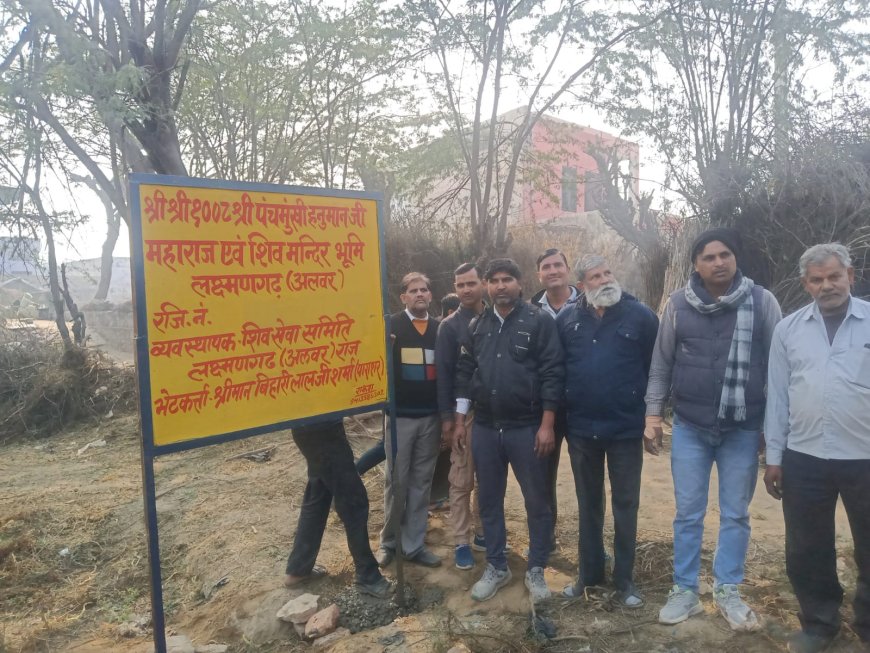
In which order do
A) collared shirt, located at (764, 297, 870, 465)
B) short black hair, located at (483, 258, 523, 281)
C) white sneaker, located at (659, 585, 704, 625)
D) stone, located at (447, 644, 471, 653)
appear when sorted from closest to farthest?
A: 1. collared shirt, located at (764, 297, 870, 465)
2. stone, located at (447, 644, 471, 653)
3. white sneaker, located at (659, 585, 704, 625)
4. short black hair, located at (483, 258, 523, 281)

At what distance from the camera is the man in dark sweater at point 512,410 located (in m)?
3.20

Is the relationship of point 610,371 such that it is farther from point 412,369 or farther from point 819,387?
point 412,369

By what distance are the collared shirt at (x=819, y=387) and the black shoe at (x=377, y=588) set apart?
213 centimetres

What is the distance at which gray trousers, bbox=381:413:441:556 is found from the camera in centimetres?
375

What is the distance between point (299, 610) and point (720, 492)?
2276 mm

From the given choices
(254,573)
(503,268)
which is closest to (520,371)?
(503,268)

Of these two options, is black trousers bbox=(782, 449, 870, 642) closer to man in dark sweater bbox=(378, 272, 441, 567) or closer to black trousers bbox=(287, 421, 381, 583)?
man in dark sweater bbox=(378, 272, 441, 567)

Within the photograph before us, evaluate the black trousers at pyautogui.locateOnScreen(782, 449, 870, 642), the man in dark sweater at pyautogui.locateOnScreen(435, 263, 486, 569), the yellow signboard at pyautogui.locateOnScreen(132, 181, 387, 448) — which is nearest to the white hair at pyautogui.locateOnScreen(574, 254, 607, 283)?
the man in dark sweater at pyautogui.locateOnScreen(435, 263, 486, 569)

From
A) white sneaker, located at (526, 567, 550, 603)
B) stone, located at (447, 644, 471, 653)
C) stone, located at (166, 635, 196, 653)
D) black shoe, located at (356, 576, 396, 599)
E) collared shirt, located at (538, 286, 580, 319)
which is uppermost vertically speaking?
collared shirt, located at (538, 286, 580, 319)

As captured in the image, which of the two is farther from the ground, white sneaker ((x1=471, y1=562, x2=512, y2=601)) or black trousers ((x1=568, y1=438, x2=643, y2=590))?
black trousers ((x1=568, y1=438, x2=643, y2=590))

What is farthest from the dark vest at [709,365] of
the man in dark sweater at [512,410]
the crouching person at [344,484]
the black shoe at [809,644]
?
the crouching person at [344,484]

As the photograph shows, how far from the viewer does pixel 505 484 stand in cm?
332

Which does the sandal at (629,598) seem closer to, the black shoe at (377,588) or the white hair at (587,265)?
the black shoe at (377,588)

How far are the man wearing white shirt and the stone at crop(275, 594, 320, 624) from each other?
2.35 m
